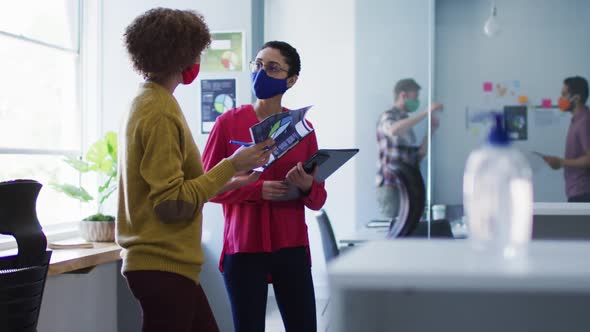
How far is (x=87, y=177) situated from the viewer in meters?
4.46

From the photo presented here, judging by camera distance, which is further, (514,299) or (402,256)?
(402,256)

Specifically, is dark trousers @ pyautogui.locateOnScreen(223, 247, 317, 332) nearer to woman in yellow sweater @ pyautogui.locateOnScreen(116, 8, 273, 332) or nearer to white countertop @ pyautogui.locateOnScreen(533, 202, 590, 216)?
woman in yellow sweater @ pyautogui.locateOnScreen(116, 8, 273, 332)

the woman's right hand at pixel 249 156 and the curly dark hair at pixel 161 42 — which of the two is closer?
the curly dark hair at pixel 161 42

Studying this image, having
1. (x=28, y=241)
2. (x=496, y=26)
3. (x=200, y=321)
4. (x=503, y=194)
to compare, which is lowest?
(x=200, y=321)

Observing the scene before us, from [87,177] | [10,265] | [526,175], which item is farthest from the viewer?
[87,177]

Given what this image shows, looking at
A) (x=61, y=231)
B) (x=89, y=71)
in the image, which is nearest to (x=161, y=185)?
(x=61, y=231)

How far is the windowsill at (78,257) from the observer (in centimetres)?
315

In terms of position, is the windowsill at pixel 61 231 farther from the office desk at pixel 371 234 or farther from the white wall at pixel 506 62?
the white wall at pixel 506 62

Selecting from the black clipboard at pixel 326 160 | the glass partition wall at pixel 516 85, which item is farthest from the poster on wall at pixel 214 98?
the black clipboard at pixel 326 160

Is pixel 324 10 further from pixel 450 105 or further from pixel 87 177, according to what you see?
pixel 87 177

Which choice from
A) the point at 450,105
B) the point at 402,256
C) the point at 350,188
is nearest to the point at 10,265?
the point at 402,256

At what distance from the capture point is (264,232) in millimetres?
2502

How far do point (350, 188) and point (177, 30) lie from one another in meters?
2.91

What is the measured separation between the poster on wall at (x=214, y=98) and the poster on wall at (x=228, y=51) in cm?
8
